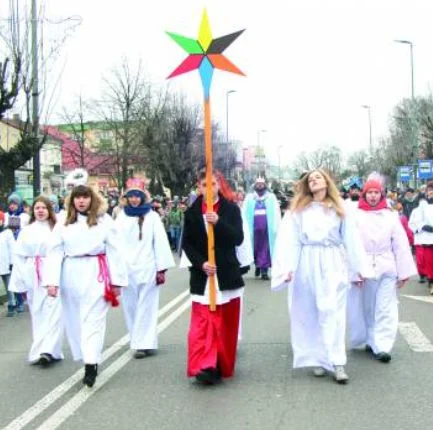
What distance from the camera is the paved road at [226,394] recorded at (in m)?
5.48

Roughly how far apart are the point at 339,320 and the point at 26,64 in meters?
14.6

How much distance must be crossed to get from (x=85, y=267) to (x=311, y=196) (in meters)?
2.21

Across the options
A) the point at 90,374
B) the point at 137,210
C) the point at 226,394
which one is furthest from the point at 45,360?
the point at 226,394

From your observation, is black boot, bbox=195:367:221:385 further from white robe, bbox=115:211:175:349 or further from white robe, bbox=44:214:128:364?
white robe, bbox=115:211:175:349

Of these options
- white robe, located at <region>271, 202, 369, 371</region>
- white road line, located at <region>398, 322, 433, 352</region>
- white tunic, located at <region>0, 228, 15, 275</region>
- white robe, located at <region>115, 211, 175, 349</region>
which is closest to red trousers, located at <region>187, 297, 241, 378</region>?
white robe, located at <region>271, 202, 369, 371</region>

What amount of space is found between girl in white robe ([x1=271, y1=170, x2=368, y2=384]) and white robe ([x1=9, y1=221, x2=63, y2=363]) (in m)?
2.46

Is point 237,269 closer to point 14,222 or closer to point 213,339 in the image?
point 213,339

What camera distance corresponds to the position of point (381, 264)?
746 centimetres

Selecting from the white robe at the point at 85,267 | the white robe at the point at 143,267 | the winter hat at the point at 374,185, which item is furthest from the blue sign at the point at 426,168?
the white robe at the point at 85,267

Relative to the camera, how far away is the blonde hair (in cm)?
673

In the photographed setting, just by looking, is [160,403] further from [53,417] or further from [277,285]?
[277,285]

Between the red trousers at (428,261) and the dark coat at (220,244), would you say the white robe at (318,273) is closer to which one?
the dark coat at (220,244)

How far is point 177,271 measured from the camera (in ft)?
56.9

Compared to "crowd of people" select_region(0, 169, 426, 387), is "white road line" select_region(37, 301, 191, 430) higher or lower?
lower
